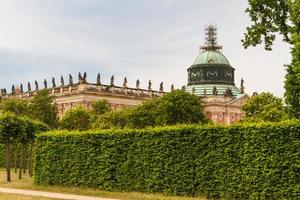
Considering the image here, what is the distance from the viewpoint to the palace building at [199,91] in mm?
88938

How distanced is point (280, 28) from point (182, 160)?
10075 mm

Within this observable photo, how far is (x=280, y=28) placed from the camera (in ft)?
100

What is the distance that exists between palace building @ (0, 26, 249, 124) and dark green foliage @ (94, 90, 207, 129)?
28.3 m

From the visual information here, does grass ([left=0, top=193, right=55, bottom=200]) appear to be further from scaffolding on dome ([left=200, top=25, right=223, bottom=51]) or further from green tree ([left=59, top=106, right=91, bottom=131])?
scaffolding on dome ([left=200, top=25, right=223, bottom=51])

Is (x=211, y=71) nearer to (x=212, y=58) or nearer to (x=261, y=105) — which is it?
(x=212, y=58)

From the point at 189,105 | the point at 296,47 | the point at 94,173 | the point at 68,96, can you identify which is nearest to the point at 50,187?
the point at 94,173

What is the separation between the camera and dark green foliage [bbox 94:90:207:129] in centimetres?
5778

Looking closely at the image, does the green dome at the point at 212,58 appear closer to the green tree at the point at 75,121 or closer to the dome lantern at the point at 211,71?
the dome lantern at the point at 211,71

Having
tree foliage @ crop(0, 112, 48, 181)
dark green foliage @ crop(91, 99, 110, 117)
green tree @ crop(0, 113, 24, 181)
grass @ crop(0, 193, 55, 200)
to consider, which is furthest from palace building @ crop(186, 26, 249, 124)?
grass @ crop(0, 193, 55, 200)

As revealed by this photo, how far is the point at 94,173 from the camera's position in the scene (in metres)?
28.5

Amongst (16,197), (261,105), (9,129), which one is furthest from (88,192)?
(261,105)

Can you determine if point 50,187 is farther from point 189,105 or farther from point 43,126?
point 189,105

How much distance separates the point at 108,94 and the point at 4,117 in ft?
184

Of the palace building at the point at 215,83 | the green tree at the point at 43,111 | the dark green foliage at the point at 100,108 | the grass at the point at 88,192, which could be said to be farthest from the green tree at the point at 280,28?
the palace building at the point at 215,83
